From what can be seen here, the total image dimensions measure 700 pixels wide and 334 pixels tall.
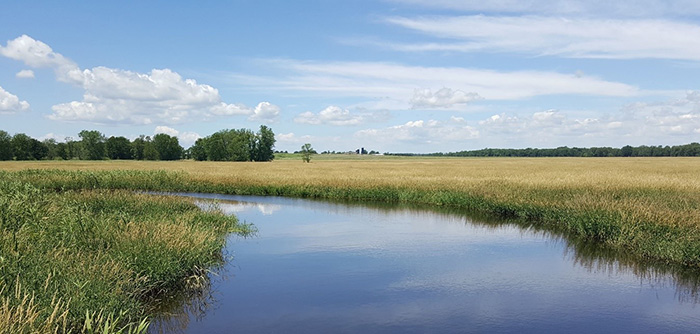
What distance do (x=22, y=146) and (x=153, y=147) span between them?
28.6 m

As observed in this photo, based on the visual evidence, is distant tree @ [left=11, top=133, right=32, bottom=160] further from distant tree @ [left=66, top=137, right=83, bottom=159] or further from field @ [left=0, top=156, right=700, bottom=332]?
field @ [left=0, top=156, right=700, bottom=332]

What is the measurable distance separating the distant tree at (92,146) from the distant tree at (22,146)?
12.6 m

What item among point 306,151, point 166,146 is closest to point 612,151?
point 306,151

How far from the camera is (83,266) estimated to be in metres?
8.70

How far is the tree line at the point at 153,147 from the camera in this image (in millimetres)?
112688

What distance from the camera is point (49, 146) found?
121 metres

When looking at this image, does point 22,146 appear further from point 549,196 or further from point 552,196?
point 552,196

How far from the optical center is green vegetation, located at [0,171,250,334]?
6.80 meters

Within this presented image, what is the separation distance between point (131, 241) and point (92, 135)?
123858mm

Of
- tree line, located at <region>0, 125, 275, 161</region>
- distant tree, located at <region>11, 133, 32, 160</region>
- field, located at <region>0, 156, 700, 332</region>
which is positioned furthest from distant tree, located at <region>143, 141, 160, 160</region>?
field, located at <region>0, 156, 700, 332</region>

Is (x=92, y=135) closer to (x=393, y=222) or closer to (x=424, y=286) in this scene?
(x=393, y=222)

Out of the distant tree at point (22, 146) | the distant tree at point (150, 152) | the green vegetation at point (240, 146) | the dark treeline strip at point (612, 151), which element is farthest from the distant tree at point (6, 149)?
the dark treeline strip at point (612, 151)

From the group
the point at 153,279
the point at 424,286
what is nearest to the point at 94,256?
the point at 153,279

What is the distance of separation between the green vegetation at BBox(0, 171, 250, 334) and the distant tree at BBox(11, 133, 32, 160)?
4253 inches
